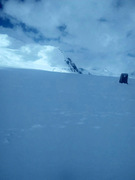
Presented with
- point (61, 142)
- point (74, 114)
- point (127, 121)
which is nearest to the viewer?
point (61, 142)

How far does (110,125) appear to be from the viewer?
5863mm

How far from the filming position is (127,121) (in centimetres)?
649

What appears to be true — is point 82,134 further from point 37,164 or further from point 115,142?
point 37,164

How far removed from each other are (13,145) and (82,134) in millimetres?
2153

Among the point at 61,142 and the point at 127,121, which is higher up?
the point at 127,121

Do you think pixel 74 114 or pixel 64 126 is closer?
pixel 64 126

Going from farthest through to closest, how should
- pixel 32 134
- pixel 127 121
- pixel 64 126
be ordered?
pixel 127 121 → pixel 64 126 → pixel 32 134

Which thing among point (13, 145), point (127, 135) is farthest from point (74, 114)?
point (13, 145)

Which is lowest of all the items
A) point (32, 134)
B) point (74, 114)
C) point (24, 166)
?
point (24, 166)

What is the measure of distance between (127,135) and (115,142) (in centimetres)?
77

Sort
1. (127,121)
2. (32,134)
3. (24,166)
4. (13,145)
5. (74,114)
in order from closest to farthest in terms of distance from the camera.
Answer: (24,166)
(13,145)
(32,134)
(127,121)
(74,114)

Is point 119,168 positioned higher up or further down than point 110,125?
further down

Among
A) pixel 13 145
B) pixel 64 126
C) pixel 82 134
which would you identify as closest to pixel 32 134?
pixel 13 145

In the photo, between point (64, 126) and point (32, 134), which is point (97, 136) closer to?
point (64, 126)
